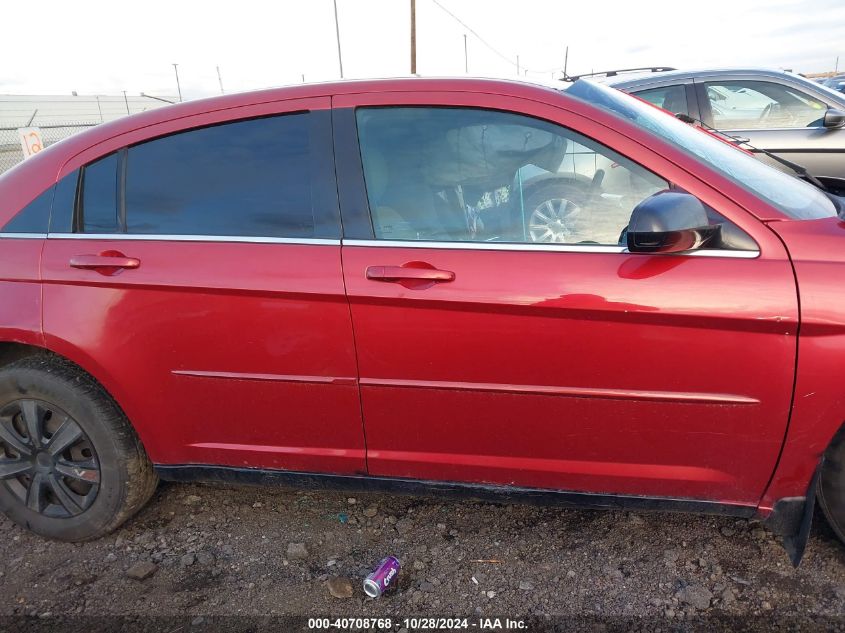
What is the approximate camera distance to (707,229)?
5.96 feet

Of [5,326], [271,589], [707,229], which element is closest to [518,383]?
[707,229]

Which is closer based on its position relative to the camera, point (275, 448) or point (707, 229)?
point (707, 229)

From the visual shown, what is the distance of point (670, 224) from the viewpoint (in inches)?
69.6

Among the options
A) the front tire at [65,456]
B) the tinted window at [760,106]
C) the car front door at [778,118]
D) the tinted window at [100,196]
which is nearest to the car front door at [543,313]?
the tinted window at [100,196]

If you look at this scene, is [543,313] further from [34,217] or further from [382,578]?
[34,217]

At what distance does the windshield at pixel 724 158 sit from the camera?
2.05m

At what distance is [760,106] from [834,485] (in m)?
4.65

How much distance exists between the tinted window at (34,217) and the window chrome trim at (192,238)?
71 mm

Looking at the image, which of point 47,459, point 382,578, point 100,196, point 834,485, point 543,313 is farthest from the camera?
point 47,459

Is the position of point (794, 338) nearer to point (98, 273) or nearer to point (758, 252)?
point (758, 252)

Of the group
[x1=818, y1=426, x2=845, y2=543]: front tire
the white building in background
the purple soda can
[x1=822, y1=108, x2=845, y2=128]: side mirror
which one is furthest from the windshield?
the white building in background

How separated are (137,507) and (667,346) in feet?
7.11

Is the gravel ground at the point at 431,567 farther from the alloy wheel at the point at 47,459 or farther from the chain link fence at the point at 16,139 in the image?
the chain link fence at the point at 16,139

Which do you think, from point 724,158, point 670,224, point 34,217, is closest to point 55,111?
point 34,217
